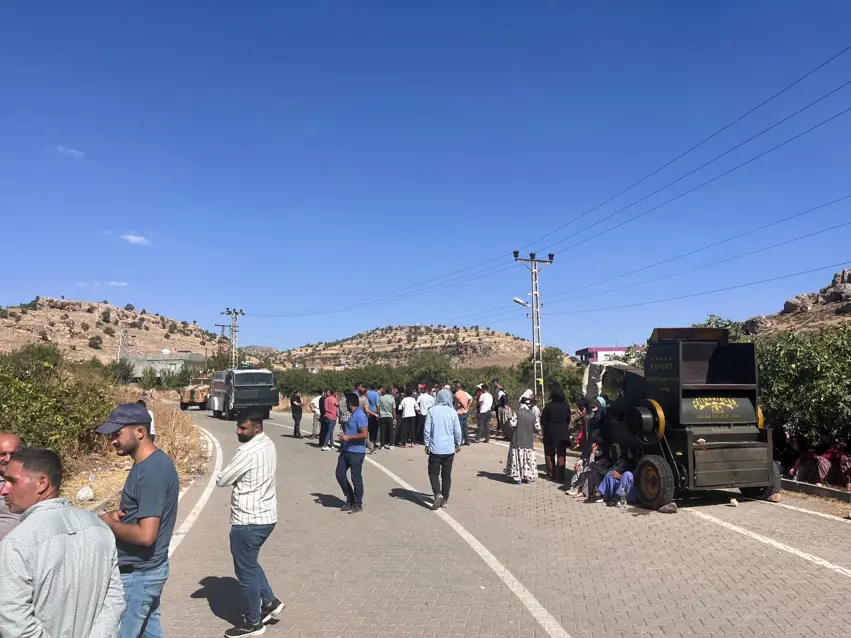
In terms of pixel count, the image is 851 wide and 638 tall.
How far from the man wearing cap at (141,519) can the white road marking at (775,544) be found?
21.0 feet

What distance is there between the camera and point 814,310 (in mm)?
46156

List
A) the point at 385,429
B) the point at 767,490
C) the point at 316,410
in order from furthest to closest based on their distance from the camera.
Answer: the point at 316,410, the point at 385,429, the point at 767,490

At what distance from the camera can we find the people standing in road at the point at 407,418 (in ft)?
60.4

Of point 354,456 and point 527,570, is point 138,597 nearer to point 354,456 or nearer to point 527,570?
point 527,570

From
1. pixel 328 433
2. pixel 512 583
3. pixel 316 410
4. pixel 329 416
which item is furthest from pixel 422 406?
pixel 512 583

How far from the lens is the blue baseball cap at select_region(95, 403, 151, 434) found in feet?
11.7

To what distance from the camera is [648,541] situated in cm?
755

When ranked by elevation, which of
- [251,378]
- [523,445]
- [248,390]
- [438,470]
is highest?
[251,378]

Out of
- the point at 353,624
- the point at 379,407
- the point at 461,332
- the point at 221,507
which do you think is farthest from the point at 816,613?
the point at 461,332

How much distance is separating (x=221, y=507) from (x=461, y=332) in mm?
91485

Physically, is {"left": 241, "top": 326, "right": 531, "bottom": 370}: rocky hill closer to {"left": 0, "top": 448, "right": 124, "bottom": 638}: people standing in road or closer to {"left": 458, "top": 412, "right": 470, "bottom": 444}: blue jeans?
{"left": 458, "top": 412, "right": 470, "bottom": 444}: blue jeans

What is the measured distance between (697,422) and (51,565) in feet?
30.5

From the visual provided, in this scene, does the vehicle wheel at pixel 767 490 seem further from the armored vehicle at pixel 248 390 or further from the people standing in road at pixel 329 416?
the armored vehicle at pixel 248 390

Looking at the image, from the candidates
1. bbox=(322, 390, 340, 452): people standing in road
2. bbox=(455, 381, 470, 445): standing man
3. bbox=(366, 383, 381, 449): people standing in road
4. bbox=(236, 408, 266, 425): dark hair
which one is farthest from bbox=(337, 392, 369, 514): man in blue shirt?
bbox=(455, 381, 470, 445): standing man
